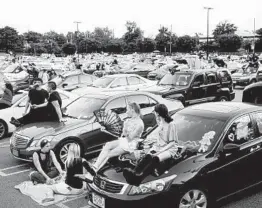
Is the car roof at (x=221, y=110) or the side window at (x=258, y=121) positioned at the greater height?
the car roof at (x=221, y=110)

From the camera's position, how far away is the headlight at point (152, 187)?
4.91 metres

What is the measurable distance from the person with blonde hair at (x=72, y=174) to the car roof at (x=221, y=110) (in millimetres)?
1973

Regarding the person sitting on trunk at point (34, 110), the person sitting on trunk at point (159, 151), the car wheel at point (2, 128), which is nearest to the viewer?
the person sitting on trunk at point (159, 151)

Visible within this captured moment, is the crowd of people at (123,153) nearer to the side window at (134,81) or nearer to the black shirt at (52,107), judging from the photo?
the black shirt at (52,107)

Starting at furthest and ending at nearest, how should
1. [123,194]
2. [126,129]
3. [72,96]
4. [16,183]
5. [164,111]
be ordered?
[72,96] < [16,183] < [126,129] < [164,111] < [123,194]

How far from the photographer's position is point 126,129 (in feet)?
22.0

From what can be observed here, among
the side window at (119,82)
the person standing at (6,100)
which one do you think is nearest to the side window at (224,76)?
the side window at (119,82)

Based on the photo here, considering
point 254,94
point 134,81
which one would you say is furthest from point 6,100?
point 254,94

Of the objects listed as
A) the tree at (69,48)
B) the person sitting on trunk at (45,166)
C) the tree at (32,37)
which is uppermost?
the tree at (32,37)

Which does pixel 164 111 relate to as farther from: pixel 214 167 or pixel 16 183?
pixel 16 183

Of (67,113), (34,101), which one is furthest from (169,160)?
(34,101)

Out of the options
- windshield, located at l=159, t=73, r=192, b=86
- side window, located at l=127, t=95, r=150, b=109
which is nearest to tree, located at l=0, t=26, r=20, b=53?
windshield, located at l=159, t=73, r=192, b=86

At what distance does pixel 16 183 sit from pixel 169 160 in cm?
359

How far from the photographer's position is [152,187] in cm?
494
